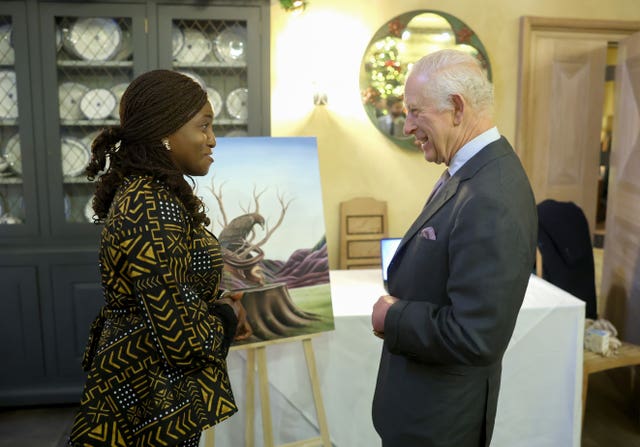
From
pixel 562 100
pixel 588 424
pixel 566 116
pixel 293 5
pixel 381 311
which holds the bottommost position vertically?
pixel 588 424

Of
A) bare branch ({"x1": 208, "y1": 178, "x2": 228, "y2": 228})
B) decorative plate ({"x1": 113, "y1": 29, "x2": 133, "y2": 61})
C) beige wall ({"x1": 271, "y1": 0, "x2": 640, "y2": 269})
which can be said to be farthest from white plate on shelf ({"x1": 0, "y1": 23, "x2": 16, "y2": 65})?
bare branch ({"x1": 208, "y1": 178, "x2": 228, "y2": 228})

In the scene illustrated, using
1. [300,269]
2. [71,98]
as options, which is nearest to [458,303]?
[300,269]

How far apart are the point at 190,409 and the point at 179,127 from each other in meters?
0.65

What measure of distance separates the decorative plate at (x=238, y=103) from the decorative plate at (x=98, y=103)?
644mm

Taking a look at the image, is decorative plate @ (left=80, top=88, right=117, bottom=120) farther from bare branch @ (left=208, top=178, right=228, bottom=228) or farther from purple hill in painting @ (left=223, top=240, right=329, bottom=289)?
purple hill in painting @ (left=223, top=240, right=329, bottom=289)

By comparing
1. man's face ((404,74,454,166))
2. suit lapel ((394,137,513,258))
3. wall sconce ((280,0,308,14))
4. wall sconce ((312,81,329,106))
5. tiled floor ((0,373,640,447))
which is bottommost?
tiled floor ((0,373,640,447))

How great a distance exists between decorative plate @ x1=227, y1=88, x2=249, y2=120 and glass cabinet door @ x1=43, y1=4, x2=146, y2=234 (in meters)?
0.51

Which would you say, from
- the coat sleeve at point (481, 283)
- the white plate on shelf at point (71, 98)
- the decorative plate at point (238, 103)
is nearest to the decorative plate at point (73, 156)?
the white plate on shelf at point (71, 98)

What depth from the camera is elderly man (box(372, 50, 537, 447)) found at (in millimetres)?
1087

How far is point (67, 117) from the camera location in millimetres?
3059

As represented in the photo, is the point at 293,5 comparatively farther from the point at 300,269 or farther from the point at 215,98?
the point at 300,269

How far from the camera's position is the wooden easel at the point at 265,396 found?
2.09m

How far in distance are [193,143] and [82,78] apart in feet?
6.97

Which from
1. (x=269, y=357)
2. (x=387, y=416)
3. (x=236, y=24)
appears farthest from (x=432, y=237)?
(x=236, y=24)
